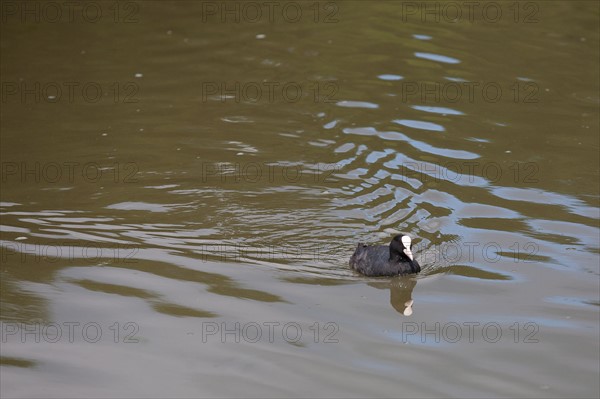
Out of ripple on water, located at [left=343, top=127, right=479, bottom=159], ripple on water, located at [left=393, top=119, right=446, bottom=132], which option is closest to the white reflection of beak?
ripple on water, located at [left=343, top=127, right=479, bottom=159]

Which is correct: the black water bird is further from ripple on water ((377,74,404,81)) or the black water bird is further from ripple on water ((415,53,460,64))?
ripple on water ((415,53,460,64))

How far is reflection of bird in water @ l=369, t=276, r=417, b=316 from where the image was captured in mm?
9570

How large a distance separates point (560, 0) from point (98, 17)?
27.0 ft

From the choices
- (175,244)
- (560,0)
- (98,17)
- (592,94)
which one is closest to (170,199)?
Answer: (175,244)

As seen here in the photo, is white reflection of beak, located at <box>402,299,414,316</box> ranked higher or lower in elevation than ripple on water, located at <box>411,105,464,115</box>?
lower

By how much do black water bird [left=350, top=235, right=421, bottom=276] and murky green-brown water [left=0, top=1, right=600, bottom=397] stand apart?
0.45 ft

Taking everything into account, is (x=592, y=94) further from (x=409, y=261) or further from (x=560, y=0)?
(x=409, y=261)

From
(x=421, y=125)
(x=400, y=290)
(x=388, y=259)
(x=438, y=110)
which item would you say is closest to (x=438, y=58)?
(x=438, y=110)

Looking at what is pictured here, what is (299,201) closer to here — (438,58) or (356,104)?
(356,104)

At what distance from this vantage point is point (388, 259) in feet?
32.4

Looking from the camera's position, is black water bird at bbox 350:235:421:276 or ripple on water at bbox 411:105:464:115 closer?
black water bird at bbox 350:235:421:276

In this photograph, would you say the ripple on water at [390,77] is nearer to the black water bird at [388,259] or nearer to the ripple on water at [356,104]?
the ripple on water at [356,104]

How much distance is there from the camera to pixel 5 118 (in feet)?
46.5

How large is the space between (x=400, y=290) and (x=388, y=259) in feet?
1.04
